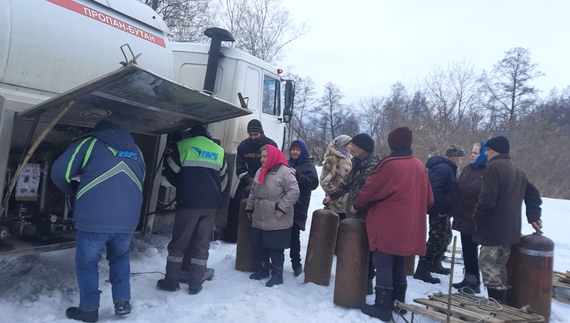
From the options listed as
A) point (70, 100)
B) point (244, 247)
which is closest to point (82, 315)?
point (70, 100)

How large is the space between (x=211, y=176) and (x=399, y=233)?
2081 millimetres

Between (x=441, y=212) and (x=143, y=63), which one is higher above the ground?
(x=143, y=63)

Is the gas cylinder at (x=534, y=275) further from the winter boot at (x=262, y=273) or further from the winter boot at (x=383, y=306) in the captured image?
the winter boot at (x=262, y=273)

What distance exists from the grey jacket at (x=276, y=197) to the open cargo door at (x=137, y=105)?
83cm

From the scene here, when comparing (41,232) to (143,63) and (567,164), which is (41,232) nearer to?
(143,63)

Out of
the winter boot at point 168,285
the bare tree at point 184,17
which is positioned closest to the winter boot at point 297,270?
the winter boot at point 168,285

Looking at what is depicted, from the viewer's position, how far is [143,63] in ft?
17.4

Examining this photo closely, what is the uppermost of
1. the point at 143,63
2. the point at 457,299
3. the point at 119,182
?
the point at 143,63

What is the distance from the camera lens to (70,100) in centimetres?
371

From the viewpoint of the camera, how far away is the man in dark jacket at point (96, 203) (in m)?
3.81

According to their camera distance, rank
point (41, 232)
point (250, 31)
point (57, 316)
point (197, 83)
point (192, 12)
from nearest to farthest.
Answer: point (57, 316)
point (41, 232)
point (197, 83)
point (192, 12)
point (250, 31)

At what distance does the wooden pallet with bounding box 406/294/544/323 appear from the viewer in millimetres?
3955

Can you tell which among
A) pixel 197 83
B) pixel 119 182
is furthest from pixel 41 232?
pixel 197 83

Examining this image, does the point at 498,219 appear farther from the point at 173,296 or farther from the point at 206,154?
the point at 173,296
